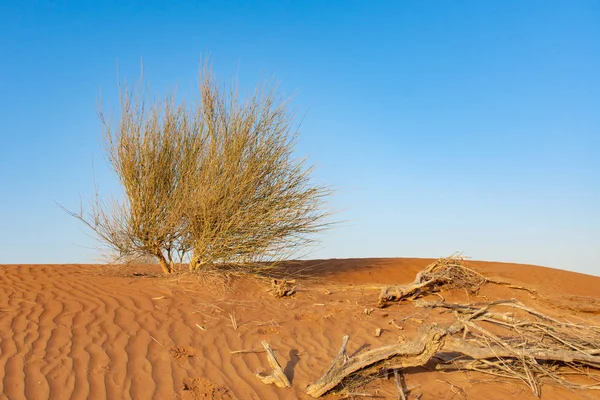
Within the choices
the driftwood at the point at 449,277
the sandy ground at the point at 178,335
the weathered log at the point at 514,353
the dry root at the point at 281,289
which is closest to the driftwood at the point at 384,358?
the weathered log at the point at 514,353

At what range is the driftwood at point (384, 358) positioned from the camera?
4.91 meters

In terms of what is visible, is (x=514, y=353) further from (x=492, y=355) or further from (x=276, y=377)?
(x=276, y=377)

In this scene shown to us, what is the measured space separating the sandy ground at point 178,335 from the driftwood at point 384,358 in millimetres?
299

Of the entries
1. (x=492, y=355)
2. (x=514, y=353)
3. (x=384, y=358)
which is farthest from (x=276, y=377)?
(x=514, y=353)

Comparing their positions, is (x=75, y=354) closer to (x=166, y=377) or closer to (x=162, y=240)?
(x=166, y=377)

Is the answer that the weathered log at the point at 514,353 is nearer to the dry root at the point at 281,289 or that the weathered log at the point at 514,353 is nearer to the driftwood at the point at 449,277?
the dry root at the point at 281,289

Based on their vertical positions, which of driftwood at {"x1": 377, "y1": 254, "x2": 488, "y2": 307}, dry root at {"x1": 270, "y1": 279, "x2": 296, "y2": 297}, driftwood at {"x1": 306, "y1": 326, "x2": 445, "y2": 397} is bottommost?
driftwood at {"x1": 306, "y1": 326, "x2": 445, "y2": 397}

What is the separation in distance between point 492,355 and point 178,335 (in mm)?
3688

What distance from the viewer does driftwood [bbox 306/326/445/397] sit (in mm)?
4910

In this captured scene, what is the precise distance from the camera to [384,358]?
495 cm

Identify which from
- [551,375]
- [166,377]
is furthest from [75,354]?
[551,375]

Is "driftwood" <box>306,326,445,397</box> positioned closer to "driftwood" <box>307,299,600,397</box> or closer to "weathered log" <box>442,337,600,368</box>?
"driftwood" <box>307,299,600,397</box>

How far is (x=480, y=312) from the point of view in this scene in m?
5.82

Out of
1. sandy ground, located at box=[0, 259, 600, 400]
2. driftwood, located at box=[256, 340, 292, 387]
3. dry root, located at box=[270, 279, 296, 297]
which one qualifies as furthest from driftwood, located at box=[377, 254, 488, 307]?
driftwood, located at box=[256, 340, 292, 387]
